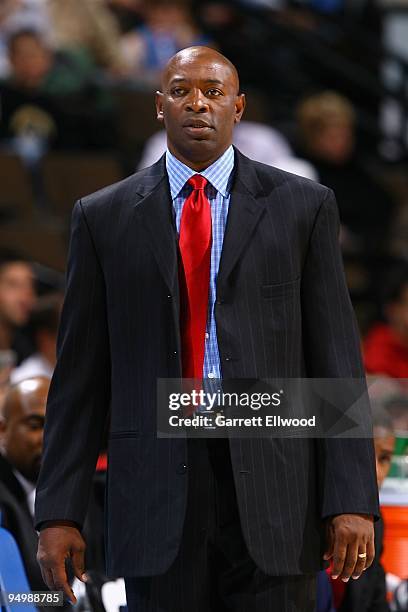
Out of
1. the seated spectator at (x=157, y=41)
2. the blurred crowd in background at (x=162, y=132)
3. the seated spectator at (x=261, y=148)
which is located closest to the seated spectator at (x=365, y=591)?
the blurred crowd in background at (x=162, y=132)

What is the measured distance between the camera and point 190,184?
2.75 m

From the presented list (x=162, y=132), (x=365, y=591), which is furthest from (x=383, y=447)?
(x=162, y=132)

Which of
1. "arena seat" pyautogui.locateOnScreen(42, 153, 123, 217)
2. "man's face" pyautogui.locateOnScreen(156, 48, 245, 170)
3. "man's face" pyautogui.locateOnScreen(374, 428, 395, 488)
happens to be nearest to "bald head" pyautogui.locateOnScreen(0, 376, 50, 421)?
"man's face" pyautogui.locateOnScreen(374, 428, 395, 488)

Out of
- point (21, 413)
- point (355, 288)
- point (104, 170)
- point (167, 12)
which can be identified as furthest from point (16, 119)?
point (21, 413)

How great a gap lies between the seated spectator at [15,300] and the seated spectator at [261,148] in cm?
132

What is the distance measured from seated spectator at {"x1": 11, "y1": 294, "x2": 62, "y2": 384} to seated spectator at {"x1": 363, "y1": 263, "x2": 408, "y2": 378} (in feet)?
4.52

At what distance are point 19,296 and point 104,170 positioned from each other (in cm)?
156

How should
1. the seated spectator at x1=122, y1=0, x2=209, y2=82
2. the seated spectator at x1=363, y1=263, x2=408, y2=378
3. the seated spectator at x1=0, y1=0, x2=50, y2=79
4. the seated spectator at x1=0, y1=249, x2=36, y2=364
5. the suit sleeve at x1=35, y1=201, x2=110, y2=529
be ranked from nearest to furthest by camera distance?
the suit sleeve at x1=35, y1=201, x2=110, y2=529
the seated spectator at x1=363, y1=263, x2=408, y2=378
the seated spectator at x1=0, y1=249, x2=36, y2=364
the seated spectator at x1=0, y1=0, x2=50, y2=79
the seated spectator at x1=122, y1=0, x2=209, y2=82

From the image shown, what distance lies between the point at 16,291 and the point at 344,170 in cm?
263

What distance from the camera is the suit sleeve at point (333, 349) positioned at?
260 centimetres

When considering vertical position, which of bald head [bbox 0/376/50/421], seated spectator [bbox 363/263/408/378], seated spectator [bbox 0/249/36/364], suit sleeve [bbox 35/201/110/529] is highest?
seated spectator [bbox 0/249/36/364]

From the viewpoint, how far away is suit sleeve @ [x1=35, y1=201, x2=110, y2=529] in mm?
2680

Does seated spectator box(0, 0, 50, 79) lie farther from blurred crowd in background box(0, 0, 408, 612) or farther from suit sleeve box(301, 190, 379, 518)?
suit sleeve box(301, 190, 379, 518)

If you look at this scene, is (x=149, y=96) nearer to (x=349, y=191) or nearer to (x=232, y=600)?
(x=349, y=191)
